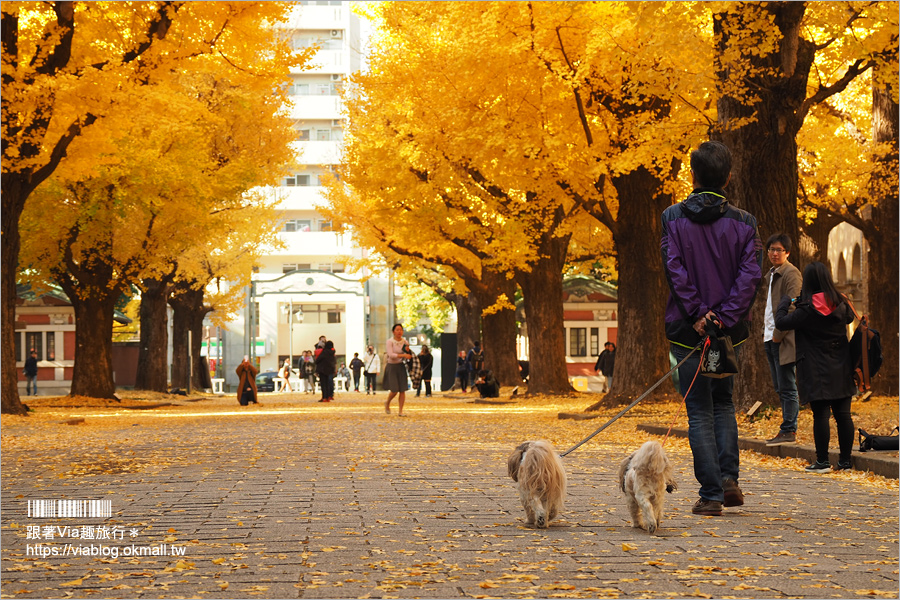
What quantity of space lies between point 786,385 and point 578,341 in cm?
3674

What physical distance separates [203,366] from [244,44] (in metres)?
28.3

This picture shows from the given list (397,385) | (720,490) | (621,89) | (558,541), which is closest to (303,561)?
(558,541)

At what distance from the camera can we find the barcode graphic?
709 centimetres

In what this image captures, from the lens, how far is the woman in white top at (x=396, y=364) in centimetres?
2036

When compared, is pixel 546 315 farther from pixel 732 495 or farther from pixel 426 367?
pixel 732 495

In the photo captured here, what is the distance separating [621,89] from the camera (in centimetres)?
1789

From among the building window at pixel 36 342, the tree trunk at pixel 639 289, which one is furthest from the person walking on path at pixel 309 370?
the tree trunk at pixel 639 289

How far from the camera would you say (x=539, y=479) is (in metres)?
6.02

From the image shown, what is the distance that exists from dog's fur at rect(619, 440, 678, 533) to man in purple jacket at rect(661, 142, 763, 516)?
734mm

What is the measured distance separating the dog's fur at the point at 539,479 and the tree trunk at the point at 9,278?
14390mm

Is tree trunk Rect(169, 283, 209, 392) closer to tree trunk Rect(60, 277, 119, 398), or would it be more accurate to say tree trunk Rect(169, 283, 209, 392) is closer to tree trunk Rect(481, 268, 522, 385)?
tree trunk Rect(60, 277, 119, 398)

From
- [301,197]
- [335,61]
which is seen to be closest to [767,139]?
[301,197]

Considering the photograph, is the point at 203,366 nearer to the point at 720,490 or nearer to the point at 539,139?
the point at 539,139

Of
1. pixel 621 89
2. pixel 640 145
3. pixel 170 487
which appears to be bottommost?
pixel 170 487
